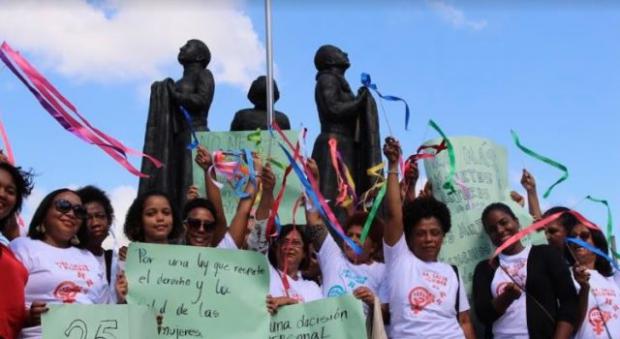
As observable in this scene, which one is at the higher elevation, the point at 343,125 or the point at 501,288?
the point at 343,125

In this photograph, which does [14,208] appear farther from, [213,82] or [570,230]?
[213,82]

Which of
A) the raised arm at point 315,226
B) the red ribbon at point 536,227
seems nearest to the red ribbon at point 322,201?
the raised arm at point 315,226

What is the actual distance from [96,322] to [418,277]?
67.7 inches

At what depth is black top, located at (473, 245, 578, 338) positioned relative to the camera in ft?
17.0

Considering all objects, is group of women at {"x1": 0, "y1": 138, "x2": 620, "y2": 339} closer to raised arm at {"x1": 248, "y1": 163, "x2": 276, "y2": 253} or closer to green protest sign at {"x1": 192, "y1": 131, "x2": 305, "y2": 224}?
raised arm at {"x1": 248, "y1": 163, "x2": 276, "y2": 253}

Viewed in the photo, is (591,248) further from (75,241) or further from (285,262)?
(75,241)

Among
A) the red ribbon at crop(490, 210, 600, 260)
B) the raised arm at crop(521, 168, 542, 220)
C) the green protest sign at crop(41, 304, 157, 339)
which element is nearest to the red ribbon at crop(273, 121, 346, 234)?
the red ribbon at crop(490, 210, 600, 260)

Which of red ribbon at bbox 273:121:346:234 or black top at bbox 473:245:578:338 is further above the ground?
red ribbon at bbox 273:121:346:234

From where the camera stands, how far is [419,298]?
180 inches

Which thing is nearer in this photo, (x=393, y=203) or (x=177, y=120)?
(x=393, y=203)

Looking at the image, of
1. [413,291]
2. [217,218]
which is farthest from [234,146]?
[413,291]

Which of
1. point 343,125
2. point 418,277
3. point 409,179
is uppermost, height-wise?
point 343,125

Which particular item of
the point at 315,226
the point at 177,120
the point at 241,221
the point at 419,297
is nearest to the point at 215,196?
the point at 241,221

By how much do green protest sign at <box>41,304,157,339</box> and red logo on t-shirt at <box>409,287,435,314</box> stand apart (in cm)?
139
